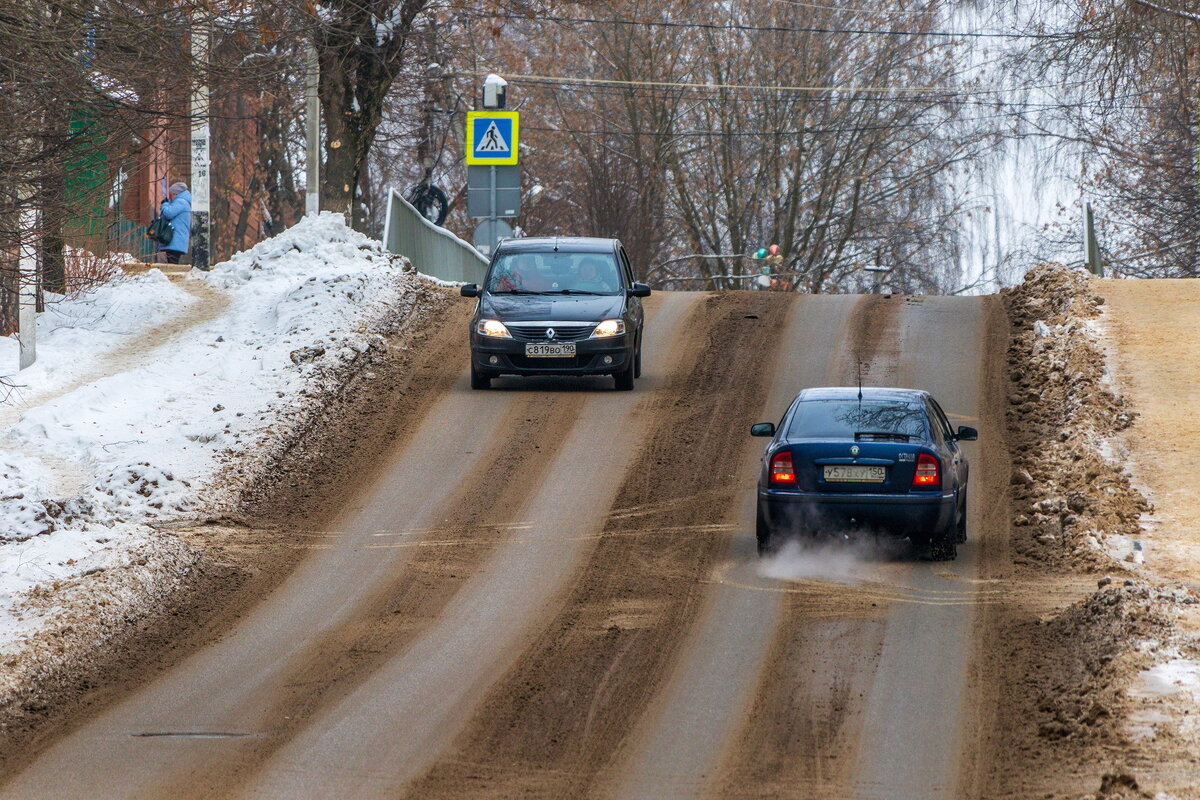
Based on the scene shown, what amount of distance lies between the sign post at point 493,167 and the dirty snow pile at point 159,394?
2.08 m

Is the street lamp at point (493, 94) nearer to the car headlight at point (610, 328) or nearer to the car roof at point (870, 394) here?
the car headlight at point (610, 328)

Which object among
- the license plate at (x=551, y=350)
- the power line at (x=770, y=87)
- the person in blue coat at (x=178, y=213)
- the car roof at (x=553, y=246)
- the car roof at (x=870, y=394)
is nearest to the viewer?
the car roof at (x=870, y=394)

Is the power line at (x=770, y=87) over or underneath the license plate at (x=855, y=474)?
over

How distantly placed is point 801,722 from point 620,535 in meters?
5.36

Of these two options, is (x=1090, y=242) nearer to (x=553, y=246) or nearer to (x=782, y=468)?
(x=553, y=246)

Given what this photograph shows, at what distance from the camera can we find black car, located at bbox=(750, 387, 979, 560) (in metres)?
12.6

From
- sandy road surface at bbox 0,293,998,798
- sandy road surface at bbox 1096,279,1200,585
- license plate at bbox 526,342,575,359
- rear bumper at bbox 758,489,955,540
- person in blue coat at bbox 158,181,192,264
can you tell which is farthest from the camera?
person in blue coat at bbox 158,181,192,264

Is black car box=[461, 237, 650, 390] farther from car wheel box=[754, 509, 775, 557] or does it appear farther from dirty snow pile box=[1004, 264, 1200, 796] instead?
car wheel box=[754, 509, 775, 557]

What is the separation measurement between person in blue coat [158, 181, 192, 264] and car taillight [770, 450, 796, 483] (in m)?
18.6

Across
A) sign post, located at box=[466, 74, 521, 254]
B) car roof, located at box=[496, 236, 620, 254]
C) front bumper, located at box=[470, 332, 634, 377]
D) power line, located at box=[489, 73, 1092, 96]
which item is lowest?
front bumper, located at box=[470, 332, 634, 377]

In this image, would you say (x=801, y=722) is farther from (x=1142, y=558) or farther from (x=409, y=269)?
(x=409, y=269)

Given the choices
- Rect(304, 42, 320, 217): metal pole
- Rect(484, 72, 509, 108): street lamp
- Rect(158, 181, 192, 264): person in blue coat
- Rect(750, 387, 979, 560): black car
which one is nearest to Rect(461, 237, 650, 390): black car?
Rect(750, 387, 979, 560): black car

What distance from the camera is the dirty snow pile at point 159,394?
1267cm

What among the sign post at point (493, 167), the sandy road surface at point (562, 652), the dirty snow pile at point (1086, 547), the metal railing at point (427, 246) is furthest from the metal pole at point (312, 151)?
the dirty snow pile at point (1086, 547)
